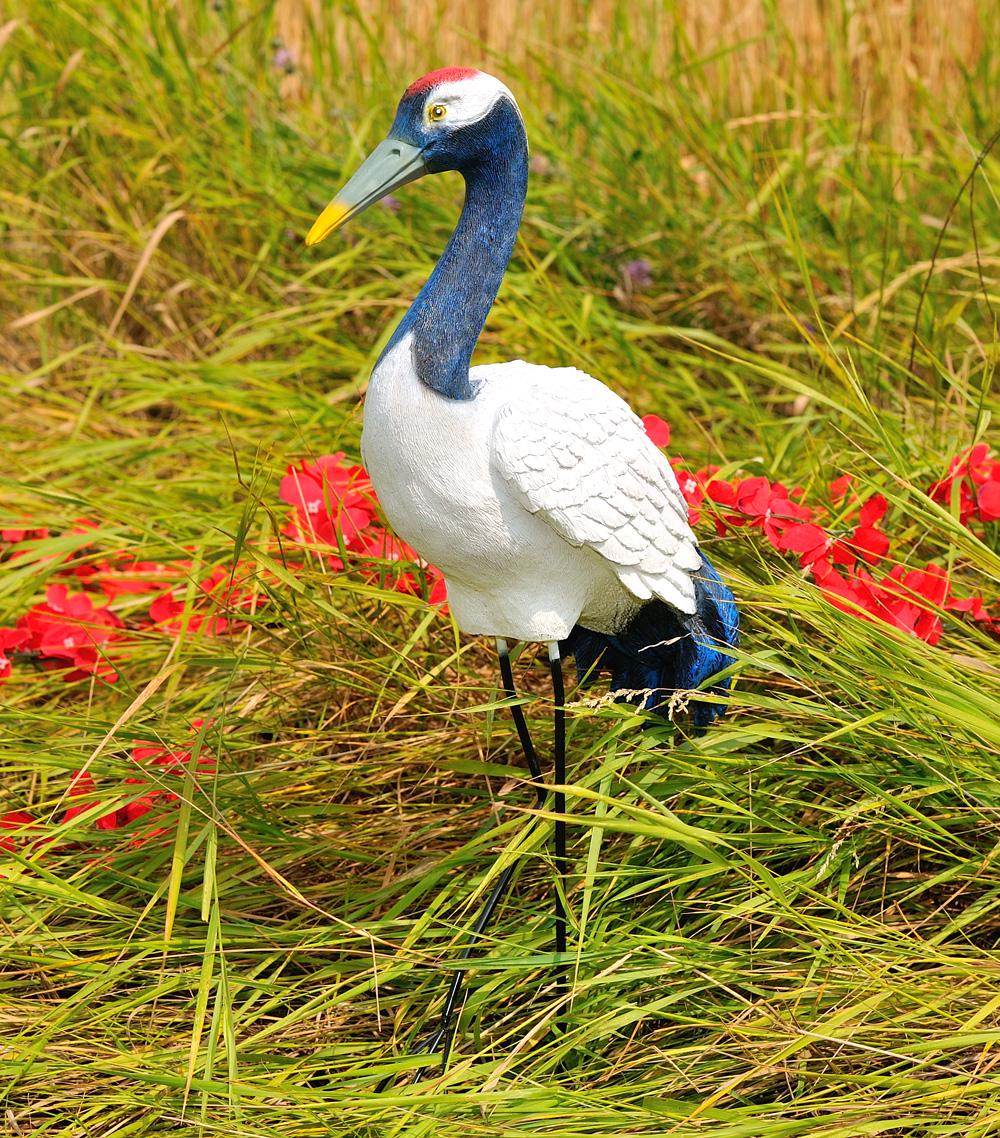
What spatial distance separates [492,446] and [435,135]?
0.99 ft

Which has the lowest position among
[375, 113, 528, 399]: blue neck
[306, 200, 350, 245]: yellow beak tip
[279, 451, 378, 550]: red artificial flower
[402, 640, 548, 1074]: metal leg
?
[402, 640, 548, 1074]: metal leg

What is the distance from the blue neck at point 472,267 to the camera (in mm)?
1357

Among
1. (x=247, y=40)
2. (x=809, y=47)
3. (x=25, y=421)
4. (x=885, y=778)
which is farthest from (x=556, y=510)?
(x=809, y=47)

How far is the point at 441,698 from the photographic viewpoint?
1929 millimetres

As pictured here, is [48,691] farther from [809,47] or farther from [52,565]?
[809,47]

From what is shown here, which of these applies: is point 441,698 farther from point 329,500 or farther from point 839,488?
point 839,488

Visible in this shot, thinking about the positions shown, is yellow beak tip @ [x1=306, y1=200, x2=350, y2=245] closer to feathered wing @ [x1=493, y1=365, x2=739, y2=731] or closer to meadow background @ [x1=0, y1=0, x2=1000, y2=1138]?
feathered wing @ [x1=493, y1=365, x2=739, y2=731]

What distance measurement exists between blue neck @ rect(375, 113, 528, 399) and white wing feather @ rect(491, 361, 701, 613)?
72mm

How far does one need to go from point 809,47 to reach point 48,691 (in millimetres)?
2521

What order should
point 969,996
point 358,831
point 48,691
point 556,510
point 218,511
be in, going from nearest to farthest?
1. point 556,510
2. point 969,996
3. point 358,831
4. point 48,691
5. point 218,511

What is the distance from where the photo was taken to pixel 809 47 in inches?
140

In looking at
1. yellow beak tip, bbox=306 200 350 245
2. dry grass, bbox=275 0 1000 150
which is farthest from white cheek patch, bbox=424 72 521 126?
dry grass, bbox=275 0 1000 150

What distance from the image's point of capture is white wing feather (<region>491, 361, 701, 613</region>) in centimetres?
136

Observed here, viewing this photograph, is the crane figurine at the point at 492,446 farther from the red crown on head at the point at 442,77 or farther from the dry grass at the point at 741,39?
the dry grass at the point at 741,39
